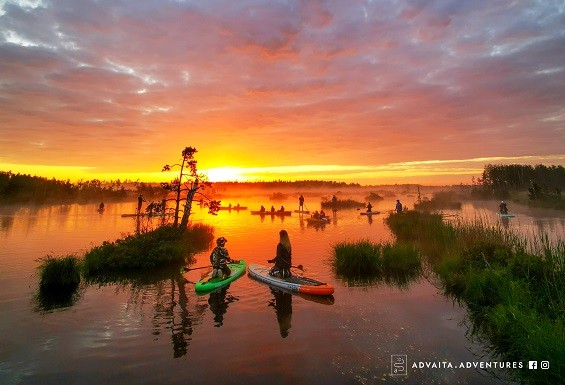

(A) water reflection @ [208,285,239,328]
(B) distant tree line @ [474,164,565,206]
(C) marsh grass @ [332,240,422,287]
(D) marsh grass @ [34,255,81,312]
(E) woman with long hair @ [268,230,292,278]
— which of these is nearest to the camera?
(A) water reflection @ [208,285,239,328]

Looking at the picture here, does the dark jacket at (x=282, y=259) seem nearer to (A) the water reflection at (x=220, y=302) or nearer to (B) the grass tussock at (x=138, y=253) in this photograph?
(A) the water reflection at (x=220, y=302)

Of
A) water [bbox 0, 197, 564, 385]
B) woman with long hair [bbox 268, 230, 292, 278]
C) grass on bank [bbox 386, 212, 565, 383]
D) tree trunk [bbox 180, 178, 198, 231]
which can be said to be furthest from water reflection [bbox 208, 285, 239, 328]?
tree trunk [bbox 180, 178, 198, 231]

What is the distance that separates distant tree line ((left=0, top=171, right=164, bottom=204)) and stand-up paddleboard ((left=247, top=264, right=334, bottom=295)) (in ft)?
148

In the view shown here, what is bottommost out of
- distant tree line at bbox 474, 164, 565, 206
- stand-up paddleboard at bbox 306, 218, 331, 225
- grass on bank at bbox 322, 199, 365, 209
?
stand-up paddleboard at bbox 306, 218, 331, 225

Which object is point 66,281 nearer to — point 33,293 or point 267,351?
point 33,293

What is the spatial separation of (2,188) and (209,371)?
76.1 m

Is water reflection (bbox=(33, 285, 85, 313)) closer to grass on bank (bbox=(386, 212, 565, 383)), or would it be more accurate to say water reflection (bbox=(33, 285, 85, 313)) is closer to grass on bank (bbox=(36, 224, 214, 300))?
grass on bank (bbox=(36, 224, 214, 300))

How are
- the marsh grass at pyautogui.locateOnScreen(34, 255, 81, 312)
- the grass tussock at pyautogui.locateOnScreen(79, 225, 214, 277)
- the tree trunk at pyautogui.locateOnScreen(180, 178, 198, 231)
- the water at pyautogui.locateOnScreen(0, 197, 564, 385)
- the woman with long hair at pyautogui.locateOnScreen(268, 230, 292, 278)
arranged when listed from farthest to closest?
the tree trunk at pyautogui.locateOnScreen(180, 178, 198, 231), the grass tussock at pyautogui.locateOnScreen(79, 225, 214, 277), the woman with long hair at pyautogui.locateOnScreen(268, 230, 292, 278), the marsh grass at pyautogui.locateOnScreen(34, 255, 81, 312), the water at pyautogui.locateOnScreen(0, 197, 564, 385)

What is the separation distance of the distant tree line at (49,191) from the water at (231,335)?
4655cm

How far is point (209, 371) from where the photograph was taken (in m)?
7.99

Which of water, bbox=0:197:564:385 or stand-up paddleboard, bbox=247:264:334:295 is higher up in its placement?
stand-up paddleboard, bbox=247:264:334:295

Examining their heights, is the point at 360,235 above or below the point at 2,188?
below

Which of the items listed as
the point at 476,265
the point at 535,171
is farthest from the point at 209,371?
the point at 535,171

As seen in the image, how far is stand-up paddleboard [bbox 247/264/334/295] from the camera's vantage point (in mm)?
13383
